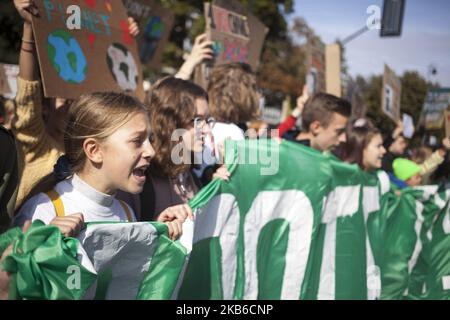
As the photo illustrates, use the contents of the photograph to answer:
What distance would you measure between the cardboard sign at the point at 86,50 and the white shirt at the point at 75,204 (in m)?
0.63

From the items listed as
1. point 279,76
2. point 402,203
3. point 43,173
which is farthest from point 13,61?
point 279,76

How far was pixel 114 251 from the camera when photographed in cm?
233

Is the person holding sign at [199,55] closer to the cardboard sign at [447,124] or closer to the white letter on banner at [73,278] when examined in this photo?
the white letter on banner at [73,278]

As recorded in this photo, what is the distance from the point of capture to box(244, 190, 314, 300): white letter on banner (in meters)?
3.33

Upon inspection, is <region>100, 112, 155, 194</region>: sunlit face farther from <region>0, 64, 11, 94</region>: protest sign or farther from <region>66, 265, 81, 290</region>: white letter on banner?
<region>0, 64, 11, 94</region>: protest sign

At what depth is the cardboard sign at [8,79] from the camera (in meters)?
4.62

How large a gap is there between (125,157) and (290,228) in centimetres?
137

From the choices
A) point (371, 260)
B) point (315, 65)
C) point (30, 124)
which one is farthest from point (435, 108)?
point (30, 124)

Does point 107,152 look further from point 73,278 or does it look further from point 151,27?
point 151,27

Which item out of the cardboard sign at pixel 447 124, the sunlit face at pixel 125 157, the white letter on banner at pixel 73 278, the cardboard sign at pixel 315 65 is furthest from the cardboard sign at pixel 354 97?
the white letter on banner at pixel 73 278

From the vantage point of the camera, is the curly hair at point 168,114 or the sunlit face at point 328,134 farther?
the sunlit face at point 328,134

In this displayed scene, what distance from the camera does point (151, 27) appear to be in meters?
4.91

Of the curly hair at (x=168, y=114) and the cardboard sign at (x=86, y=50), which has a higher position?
the cardboard sign at (x=86, y=50)
